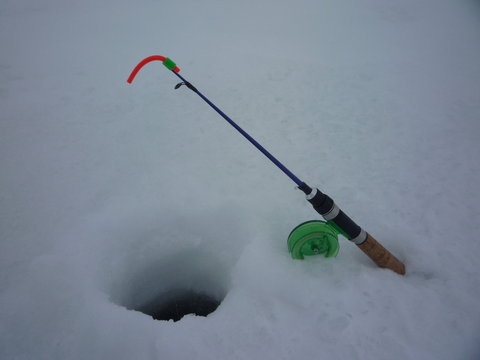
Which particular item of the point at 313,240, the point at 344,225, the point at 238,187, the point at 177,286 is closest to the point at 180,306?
the point at 177,286

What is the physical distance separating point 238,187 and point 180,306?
1281 millimetres

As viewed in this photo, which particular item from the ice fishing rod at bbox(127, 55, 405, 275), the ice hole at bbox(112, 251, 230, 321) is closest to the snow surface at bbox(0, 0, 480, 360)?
the ice hole at bbox(112, 251, 230, 321)

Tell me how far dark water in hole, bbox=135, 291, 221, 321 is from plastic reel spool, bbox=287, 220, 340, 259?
1121 millimetres

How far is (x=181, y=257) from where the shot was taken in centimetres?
268

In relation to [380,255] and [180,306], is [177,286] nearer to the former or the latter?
[180,306]

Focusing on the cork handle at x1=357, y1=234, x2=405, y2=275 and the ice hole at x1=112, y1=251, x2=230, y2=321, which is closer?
the cork handle at x1=357, y1=234, x2=405, y2=275

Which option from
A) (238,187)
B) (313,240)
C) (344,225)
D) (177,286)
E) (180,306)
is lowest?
(180,306)

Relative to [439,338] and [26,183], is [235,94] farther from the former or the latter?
[439,338]

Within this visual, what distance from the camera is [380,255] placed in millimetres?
1992

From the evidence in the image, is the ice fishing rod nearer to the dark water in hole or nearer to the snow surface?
the snow surface

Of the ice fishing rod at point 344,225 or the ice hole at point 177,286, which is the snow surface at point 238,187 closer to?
the ice hole at point 177,286

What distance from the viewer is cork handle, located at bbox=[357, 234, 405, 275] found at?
76.9 inches

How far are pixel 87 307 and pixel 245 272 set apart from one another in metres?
1.05

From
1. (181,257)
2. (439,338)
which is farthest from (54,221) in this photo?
(439,338)
